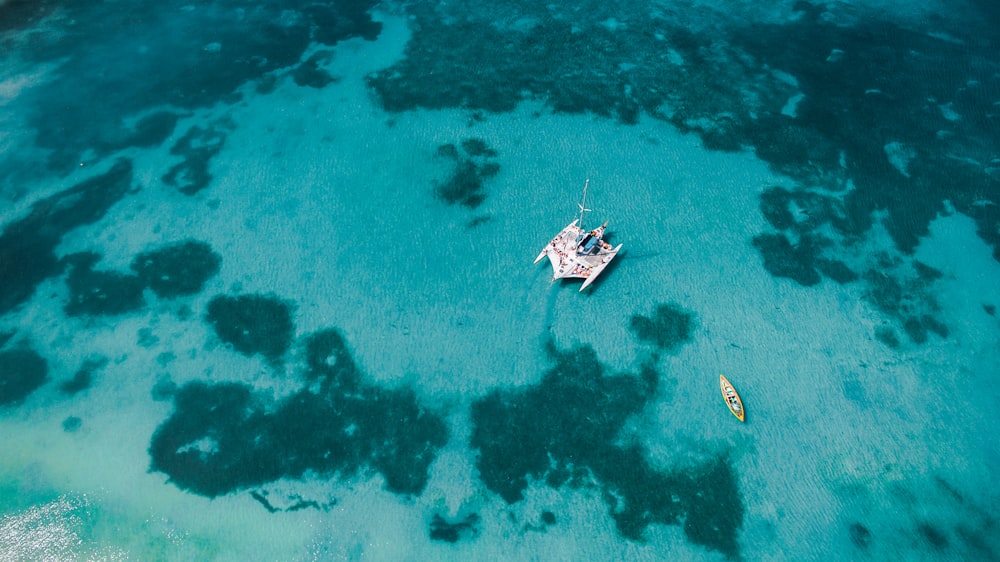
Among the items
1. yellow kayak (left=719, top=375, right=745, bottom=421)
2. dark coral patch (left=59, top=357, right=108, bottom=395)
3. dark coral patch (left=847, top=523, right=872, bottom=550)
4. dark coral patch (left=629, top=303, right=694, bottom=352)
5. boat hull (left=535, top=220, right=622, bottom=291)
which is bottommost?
dark coral patch (left=847, top=523, right=872, bottom=550)

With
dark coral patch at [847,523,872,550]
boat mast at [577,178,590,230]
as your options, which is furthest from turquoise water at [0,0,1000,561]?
boat mast at [577,178,590,230]

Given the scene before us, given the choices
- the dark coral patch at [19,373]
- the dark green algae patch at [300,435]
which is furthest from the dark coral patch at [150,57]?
the dark green algae patch at [300,435]

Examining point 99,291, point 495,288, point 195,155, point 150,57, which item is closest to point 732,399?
point 495,288

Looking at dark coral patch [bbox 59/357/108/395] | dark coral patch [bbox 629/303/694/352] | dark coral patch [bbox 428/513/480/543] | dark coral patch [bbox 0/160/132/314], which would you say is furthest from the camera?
dark coral patch [bbox 0/160/132/314]

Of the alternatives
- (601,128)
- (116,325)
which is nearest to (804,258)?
(601,128)

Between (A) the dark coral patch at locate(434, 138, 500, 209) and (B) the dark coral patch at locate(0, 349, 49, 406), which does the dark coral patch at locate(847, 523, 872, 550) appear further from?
(B) the dark coral patch at locate(0, 349, 49, 406)

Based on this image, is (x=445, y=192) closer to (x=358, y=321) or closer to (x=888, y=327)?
(x=358, y=321)
